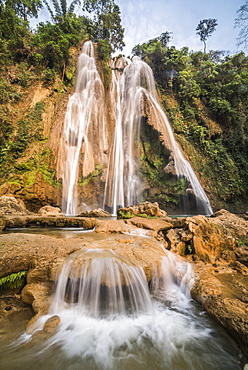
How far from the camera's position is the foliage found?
2945 millimetres

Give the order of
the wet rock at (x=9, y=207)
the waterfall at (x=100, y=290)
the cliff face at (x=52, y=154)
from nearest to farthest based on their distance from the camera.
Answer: the waterfall at (x=100, y=290)
the wet rock at (x=9, y=207)
the cliff face at (x=52, y=154)

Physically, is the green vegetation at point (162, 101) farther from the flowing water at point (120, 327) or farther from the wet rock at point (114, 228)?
the flowing water at point (120, 327)

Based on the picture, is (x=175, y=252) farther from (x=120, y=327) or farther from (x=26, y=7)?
(x=26, y=7)

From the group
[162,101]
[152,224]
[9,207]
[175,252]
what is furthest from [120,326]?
[162,101]

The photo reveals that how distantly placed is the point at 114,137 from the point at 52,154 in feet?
22.9

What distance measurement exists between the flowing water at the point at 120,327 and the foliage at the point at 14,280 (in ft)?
2.37

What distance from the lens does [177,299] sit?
11.2 feet

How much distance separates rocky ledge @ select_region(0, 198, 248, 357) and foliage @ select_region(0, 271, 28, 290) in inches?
2.8

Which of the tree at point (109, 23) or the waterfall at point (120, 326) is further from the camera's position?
the tree at point (109, 23)

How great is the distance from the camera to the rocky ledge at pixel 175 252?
2684mm

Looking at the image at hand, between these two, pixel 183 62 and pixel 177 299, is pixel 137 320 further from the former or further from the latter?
pixel 183 62

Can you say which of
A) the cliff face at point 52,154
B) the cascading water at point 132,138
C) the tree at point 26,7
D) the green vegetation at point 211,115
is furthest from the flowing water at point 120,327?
the tree at point 26,7

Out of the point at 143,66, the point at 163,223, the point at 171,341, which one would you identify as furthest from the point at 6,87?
the point at 171,341

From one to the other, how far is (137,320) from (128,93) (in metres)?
21.9
